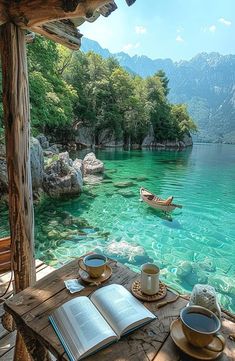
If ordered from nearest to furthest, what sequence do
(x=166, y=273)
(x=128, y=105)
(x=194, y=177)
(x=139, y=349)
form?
(x=139, y=349), (x=166, y=273), (x=194, y=177), (x=128, y=105)

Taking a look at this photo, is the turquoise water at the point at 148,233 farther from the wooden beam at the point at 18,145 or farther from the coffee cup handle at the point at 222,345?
the coffee cup handle at the point at 222,345

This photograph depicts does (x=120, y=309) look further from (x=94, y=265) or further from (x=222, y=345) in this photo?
(x=222, y=345)

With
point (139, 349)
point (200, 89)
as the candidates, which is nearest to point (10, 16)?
point (139, 349)

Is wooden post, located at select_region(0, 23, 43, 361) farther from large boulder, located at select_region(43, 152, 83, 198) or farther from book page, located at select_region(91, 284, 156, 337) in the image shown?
large boulder, located at select_region(43, 152, 83, 198)

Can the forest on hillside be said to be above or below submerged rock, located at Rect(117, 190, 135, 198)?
above

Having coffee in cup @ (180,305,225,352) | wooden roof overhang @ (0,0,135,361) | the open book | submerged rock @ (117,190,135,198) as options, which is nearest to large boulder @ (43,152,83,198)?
submerged rock @ (117,190,135,198)

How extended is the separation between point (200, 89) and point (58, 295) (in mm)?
213165

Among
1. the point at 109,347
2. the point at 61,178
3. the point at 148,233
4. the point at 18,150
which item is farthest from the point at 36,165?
the point at 109,347

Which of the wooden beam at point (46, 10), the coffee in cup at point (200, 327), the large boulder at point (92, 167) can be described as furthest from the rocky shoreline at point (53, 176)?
the coffee in cup at point (200, 327)

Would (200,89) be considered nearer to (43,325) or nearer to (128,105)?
(128,105)

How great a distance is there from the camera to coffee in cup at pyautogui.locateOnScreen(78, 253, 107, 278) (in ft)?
5.52

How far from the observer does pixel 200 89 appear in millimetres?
191375

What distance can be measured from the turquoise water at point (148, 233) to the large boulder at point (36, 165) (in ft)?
2.75

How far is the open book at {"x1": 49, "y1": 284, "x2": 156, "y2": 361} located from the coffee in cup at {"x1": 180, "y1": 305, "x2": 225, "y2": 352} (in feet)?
0.74
